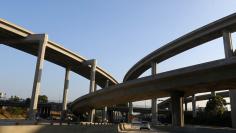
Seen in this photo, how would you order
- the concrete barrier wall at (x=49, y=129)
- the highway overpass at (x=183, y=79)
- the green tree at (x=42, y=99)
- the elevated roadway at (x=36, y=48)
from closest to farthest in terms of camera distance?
1. the concrete barrier wall at (x=49, y=129)
2. the highway overpass at (x=183, y=79)
3. the elevated roadway at (x=36, y=48)
4. the green tree at (x=42, y=99)

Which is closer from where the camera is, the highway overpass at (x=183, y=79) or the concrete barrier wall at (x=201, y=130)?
the concrete barrier wall at (x=201, y=130)

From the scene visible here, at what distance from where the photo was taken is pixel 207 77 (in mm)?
39031

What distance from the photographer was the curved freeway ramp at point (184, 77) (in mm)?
37747

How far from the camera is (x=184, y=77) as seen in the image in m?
42.0

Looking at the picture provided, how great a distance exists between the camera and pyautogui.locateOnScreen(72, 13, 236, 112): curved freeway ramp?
37.7 m

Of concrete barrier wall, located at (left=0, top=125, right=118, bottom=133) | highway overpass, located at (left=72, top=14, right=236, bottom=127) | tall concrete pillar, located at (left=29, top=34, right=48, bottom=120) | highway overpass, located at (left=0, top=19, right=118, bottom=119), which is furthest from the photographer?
tall concrete pillar, located at (left=29, top=34, right=48, bottom=120)

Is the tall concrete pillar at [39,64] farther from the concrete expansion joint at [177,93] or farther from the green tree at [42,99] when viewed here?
the green tree at [42,99]

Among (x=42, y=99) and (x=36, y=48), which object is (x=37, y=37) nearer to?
(x=36, y=48)

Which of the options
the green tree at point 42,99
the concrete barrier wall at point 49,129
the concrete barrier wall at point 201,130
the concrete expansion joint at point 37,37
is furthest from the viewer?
the green tree at point 42,99

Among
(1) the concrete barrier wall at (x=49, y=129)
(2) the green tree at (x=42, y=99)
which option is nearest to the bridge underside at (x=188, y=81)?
(1) the concrete barrier wall at (x=49, y=129)

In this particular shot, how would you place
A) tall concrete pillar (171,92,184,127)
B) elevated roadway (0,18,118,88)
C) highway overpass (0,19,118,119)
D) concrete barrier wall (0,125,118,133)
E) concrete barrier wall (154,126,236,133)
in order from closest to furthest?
concrete barrier wall (0,125,118,133) → concrete barrier wall (154,126,236,133) → tall concrete pillar (171,92,184,127) → elevated roadway (0,18,118,88) → highway overpass (0,19,118,119)

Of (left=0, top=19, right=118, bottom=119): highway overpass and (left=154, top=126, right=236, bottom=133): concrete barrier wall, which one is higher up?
(left=0, top=19, right=118, bottom=119): highway overpass

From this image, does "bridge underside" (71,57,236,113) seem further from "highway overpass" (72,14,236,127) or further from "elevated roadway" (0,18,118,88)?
"elevated roadway" (0,18,118,88)

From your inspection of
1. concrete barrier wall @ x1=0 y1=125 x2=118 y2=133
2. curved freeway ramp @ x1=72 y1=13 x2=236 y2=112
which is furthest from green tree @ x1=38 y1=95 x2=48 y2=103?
concrete barrier wall @ x1=0 y1=125 x2=118 y2=133
